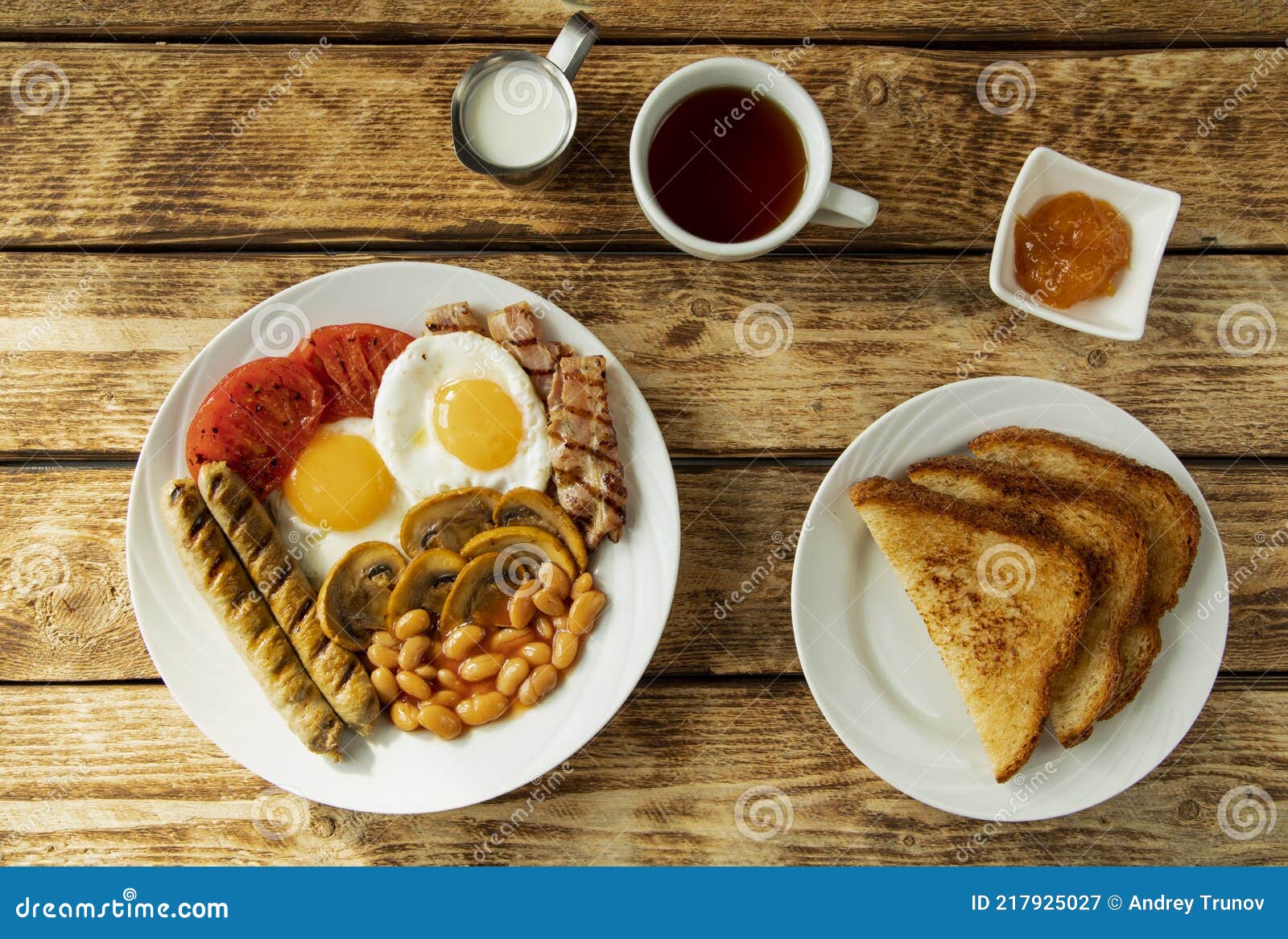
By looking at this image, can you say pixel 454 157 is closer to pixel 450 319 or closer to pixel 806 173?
pixel 450 319

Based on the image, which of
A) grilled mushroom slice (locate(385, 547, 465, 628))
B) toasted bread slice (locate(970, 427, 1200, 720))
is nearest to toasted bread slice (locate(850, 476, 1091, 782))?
toasted bread slice (locate(970, 427, 1200, 720))

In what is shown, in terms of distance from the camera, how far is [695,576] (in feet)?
8.50

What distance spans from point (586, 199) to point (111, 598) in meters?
1.85

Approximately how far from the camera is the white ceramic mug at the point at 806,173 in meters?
2.26

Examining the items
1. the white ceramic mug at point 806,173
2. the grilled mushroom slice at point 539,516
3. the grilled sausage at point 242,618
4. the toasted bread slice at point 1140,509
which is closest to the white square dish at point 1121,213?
the toasted bread slice at point 1140,509

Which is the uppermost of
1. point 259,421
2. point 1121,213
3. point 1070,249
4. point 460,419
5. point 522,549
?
point 1121,213

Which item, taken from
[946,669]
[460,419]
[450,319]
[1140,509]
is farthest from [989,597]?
[450,319]

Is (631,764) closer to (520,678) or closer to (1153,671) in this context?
(520,678)

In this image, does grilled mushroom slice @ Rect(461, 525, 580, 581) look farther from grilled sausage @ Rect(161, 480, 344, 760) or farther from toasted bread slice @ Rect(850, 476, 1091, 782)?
toasted bread slice @ Rect(850, 476, 1091, 782)

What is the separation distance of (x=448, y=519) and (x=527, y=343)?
52 cm

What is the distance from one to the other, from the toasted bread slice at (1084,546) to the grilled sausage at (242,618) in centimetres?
172

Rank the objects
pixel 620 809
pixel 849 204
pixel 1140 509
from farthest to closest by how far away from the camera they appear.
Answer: pixel 620 809, pixel 1140 509, pixel 849 204

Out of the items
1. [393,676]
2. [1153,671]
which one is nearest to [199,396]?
[393,676]

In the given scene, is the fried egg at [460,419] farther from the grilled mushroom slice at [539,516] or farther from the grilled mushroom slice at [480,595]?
the grilled mushroom slice at [480,595]
